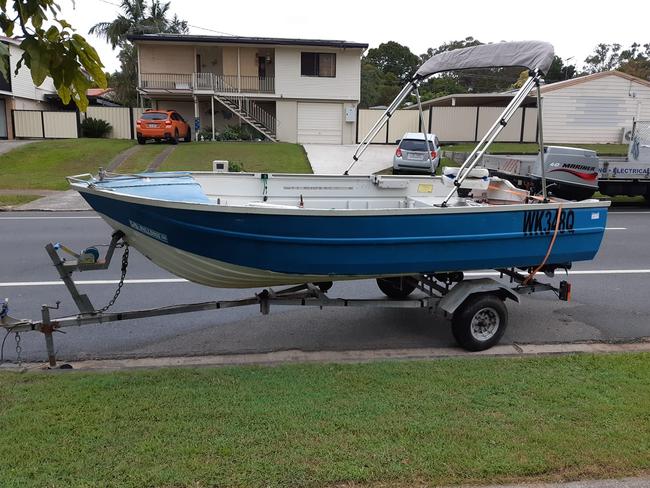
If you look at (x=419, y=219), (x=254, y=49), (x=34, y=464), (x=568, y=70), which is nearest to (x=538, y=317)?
(x=419, y=219)

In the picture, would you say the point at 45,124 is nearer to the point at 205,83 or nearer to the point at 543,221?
the point at 205,83

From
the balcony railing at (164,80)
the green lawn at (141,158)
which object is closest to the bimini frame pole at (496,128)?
the green lawn at (141,158)

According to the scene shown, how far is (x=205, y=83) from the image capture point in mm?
33625

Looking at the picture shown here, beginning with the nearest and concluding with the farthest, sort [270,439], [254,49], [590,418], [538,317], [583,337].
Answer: [270,439] < [590,418] < [583,337] < [538,317] < [254,49]

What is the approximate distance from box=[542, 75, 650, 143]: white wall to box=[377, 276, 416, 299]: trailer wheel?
100 feet

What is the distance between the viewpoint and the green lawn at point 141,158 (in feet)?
71.5

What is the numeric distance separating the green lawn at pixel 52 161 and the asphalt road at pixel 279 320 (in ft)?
40.5

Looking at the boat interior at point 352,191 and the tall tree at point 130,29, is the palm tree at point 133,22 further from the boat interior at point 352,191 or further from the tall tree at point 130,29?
the boat interior at point 352,191

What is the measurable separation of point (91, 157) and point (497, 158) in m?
17.5

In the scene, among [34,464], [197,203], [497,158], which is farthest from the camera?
[497,158]

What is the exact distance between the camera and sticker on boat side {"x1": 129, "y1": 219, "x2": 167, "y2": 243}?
4648mm

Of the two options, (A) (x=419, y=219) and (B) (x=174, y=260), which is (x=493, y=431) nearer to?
(A) (x=419, y=219)

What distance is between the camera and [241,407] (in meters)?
4.00

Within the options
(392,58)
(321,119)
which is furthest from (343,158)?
(392,58)
